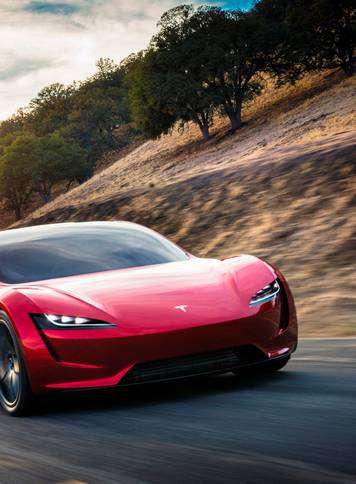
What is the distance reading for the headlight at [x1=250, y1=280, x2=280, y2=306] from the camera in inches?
208

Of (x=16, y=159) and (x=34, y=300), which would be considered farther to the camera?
(x=16, y=159)

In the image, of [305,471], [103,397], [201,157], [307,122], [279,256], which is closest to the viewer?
[305,471]

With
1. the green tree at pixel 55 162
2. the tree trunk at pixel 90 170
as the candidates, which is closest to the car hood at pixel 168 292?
the green tree at pixel 55 162

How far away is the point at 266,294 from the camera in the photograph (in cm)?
539

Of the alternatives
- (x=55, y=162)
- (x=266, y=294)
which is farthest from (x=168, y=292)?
(x=55, y=162)

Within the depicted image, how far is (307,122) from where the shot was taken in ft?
163

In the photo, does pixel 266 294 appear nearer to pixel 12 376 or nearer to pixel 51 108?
pixel 12 376

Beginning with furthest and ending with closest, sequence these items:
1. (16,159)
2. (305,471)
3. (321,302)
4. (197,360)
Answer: (16,159) → (321,302) → (197,360) → (305,471)

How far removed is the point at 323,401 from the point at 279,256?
907cm

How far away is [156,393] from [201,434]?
139 cm

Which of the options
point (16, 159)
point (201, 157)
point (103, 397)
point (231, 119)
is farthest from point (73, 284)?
point (16, 159)

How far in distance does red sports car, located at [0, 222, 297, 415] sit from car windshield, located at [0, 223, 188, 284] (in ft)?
0.52

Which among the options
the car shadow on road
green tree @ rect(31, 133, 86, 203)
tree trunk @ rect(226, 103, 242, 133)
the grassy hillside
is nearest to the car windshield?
the car shadow on road

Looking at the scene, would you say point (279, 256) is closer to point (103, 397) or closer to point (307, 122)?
point (103, 397)
